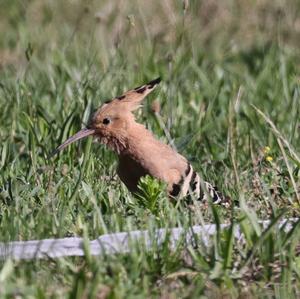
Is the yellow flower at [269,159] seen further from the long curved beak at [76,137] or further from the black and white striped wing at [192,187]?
Answer: the long curved beak at [76,137]

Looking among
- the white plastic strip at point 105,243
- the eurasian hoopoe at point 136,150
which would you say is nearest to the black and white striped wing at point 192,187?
the eurasian hoopoe at point 136,150

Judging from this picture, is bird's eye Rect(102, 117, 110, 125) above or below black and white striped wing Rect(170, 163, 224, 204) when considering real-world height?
above

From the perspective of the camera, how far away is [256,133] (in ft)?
18.7

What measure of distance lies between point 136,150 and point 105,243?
1.18 metres

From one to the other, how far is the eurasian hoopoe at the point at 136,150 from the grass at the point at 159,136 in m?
0.12

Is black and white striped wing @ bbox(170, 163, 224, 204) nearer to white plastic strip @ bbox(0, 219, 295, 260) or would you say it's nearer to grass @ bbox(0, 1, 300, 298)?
grass @ bbox(0, 1, 300, 298)

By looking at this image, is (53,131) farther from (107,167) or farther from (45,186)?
(45,186)

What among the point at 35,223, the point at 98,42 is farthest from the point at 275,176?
the point at 98,42

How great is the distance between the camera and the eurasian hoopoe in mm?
4648

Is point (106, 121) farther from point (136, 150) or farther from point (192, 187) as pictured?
point (192, 187)

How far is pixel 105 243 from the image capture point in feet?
11.9

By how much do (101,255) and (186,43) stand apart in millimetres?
3715

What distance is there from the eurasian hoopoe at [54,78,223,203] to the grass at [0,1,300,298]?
117 millimetres

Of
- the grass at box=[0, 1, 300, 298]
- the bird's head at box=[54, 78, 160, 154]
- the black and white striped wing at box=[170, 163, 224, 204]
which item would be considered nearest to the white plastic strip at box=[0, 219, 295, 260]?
the grass at box=[0, 1, 300, 298]
